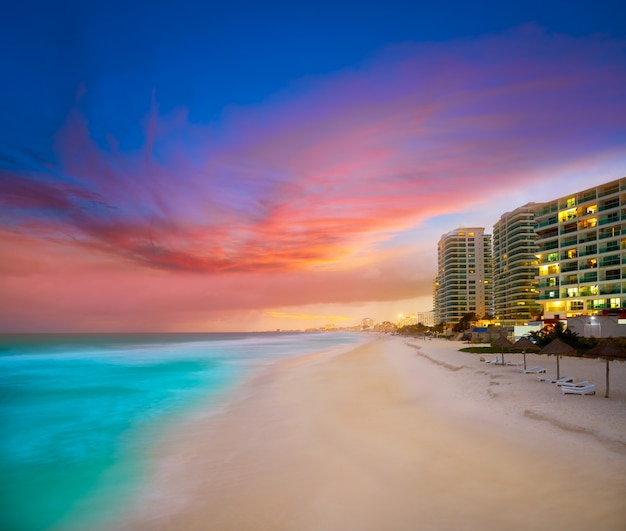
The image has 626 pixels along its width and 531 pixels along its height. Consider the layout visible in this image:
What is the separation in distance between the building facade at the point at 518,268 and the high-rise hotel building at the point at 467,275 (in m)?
28.2

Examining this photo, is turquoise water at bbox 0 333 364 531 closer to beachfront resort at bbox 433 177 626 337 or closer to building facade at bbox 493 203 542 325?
beachfront resort at bbox 433 177 626 337

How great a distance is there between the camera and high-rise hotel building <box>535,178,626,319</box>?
67.5 metres

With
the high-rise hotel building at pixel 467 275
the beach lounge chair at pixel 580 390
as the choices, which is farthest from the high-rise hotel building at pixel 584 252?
the high-rise hotel building at pixel 467 275

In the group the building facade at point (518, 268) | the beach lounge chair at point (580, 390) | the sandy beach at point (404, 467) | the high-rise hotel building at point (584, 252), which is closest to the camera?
the sandy beach at point (404, 467)

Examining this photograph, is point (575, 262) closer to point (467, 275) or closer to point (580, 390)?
point (580, 390)

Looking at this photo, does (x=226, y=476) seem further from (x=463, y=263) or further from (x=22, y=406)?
(x=463, y=263)

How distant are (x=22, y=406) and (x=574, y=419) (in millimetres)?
29940

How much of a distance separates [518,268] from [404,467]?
417 feet

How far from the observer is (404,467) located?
9.87 metres

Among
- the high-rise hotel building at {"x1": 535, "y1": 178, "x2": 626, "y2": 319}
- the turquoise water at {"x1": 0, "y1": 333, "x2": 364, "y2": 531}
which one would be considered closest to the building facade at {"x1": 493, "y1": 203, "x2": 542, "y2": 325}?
the high-rise hotel building at {"x1": 535, "y1": 178, "x2": 626, "y2": 319}

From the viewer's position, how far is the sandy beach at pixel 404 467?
24.9ft

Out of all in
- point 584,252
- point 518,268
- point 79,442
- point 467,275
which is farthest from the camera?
point 467,275

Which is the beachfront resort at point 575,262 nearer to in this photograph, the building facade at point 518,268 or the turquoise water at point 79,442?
the building facade at point 518,268

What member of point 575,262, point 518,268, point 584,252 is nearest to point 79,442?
point 584,252
